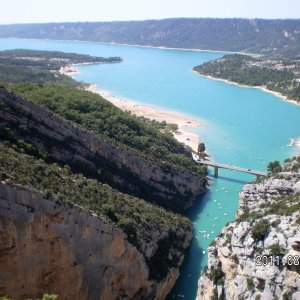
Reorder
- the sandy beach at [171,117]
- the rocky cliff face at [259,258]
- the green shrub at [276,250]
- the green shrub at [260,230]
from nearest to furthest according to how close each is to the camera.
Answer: the rocky cliff face at [259,258] < the green shrub at [276,250] < the green shrub at [260,230] < the sandy beach at [171,117]

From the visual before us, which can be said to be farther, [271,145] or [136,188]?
[271,145]

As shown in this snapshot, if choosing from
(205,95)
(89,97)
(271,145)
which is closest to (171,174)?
(89,97)

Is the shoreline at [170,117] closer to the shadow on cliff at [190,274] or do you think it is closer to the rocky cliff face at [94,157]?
the rocky cliff face at [94,157]

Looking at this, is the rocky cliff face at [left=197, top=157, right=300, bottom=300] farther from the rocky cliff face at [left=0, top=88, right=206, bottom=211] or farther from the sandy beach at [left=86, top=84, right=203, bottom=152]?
the sandy beach at [left=86, top=84, right=203, bottom=152]

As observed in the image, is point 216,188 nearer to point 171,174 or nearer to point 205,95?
point 171,174

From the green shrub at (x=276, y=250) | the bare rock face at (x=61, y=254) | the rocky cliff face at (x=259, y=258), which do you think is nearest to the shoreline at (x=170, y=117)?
the bare rock face at (x=61, y=254)
